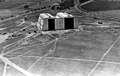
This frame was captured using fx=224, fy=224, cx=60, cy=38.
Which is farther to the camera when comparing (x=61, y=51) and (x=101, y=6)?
(x=101, y=6)

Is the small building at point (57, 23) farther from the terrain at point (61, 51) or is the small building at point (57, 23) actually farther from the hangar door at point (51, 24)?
the terrain at point (61, 51)

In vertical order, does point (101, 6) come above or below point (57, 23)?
above

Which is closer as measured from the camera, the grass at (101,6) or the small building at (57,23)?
the small building at (57,23)

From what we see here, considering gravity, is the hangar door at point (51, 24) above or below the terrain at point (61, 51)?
above

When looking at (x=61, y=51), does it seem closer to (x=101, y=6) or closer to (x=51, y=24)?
(x=51, y=24)

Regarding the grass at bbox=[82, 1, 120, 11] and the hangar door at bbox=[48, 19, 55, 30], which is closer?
the hangar door at bbox=[48, 19, 55, 30]

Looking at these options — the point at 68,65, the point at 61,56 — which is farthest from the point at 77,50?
the point at 68,65

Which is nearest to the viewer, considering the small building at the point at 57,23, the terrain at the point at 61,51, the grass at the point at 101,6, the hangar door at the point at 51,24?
the terrain at the point at 61,51

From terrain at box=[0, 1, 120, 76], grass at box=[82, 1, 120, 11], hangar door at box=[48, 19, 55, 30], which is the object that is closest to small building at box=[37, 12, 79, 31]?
hangar door at box=[48, 19, 55, 30]

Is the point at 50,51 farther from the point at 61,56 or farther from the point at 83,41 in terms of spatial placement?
the point at 83,41

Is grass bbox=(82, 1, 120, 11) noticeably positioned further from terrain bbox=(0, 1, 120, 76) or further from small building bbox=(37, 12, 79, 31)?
small building bbox=(37, 12, 79, 31)

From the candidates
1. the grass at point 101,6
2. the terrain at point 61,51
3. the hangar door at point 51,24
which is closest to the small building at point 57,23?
the hangar door at point 51,24

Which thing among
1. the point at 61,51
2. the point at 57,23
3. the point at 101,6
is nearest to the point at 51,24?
the point at 57,23
